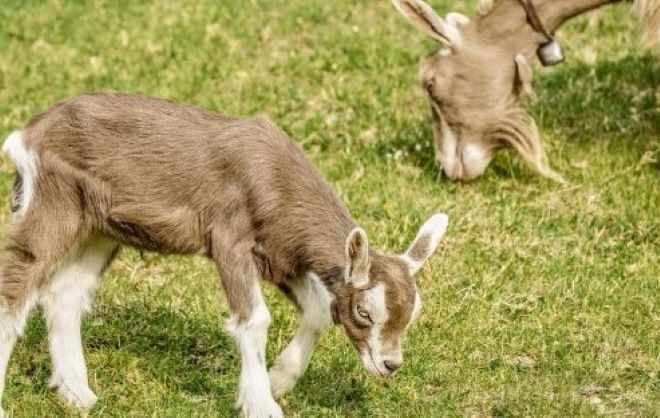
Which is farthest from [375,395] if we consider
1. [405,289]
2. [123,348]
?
[123,348]

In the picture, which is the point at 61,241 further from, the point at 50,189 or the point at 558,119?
the point at 558,119

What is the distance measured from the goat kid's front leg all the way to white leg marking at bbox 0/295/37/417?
81 cm

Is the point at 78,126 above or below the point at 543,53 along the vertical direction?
above

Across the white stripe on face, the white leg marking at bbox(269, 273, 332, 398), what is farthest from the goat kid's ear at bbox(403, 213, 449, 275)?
the white leg marking at bbox(269, 273, 332, 398)

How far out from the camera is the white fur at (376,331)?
6.00m

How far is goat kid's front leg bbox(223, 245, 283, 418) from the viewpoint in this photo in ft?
19.9

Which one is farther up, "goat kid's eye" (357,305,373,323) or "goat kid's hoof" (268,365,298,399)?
"goat kid's eye" (357,305,373,323)

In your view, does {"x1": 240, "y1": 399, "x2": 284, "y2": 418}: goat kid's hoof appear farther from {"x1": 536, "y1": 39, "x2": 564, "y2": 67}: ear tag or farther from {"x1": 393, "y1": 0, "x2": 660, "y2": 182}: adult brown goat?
{"x1": 536, "y1": 39, "x2": 564, "y2": 67}: ear tag

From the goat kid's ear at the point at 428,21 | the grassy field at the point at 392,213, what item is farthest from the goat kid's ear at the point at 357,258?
the goat kid's ear at the point at 428,21

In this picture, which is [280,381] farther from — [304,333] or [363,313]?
[363,313]

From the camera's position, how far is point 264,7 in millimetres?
11648

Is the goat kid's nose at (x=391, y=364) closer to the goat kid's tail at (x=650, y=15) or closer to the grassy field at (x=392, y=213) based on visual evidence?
the grassy field at (x=392, y=213)

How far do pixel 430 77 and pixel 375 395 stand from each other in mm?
2889

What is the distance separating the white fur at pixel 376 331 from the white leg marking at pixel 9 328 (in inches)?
53.3
